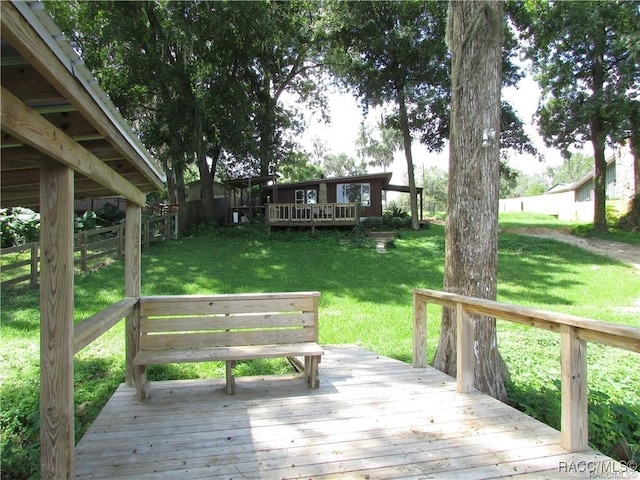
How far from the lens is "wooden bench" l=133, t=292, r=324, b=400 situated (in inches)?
155

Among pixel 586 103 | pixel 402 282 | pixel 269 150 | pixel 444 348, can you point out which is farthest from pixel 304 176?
pixel 444 348

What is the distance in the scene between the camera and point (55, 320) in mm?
2455

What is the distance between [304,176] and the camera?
156 ft

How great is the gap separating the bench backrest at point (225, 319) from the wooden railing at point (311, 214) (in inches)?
588

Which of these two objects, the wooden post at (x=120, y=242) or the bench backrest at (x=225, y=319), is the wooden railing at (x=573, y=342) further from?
the wooden post at (x=120, y=242)

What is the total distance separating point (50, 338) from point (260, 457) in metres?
1.48

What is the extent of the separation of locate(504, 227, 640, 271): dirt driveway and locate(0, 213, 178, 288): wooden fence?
1627 cm

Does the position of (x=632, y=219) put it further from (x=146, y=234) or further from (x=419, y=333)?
(x=146, y=234)

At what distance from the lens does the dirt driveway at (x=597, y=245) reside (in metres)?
15.0

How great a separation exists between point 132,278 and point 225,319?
3.61ft

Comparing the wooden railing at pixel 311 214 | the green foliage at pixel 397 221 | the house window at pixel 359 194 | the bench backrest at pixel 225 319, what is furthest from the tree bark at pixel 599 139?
the bench backrest at pixel 225 319

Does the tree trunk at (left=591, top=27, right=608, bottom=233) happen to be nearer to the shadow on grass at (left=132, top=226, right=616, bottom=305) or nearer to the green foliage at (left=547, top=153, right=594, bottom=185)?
the shadow on grass at (left=132, top=226, right=616, bottom=305)

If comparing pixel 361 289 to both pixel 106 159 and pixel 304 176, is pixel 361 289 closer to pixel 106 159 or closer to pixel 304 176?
pixel 106 159

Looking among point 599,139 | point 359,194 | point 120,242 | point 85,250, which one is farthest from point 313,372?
point 599,139
